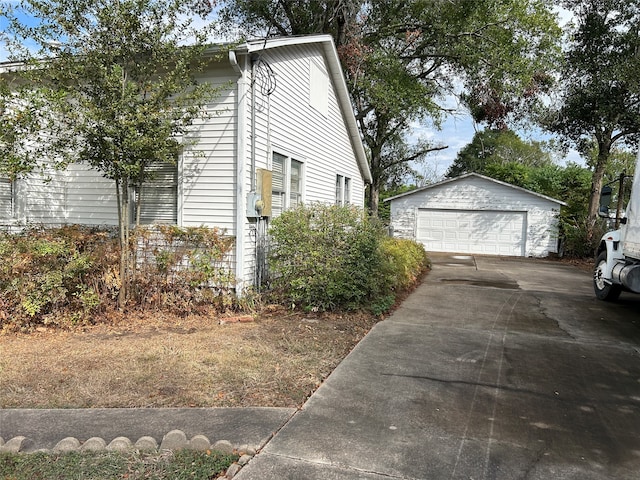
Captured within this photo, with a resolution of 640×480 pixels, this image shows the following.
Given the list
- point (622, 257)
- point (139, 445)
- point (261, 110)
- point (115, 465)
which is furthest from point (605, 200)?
point (115, 465)

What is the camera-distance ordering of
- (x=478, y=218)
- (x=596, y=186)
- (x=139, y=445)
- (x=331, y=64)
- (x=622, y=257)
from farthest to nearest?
(x=478, y=218) < (x=596, y=186) < (x=331, y=64) < (x=622, y=257) < (x=139, y=445)

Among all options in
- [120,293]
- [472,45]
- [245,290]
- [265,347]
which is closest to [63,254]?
[120,293]

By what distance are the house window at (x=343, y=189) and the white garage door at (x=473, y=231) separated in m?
8.52

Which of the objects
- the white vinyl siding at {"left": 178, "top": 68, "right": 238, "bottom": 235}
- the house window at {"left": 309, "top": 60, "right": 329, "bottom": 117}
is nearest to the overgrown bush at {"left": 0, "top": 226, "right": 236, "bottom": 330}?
the white vinyl siding at {"left": 178, "top": 68, "right": 238, "bottom": 235}

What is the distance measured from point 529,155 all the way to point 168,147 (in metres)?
50.6

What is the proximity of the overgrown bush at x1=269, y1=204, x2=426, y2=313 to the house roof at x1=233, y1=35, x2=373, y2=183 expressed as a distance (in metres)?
2.76

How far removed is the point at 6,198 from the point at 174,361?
606 centimetres

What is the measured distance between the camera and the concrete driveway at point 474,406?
9.66 feet

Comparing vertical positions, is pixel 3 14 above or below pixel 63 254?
above

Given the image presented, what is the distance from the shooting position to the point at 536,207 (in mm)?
20141

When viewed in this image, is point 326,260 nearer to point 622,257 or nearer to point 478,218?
point 622,257

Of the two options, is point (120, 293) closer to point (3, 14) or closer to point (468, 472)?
point (3, 14)

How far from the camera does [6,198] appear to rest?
8.49 m

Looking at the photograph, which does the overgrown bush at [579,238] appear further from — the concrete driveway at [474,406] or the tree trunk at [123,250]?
the tree trunk at [123,250]
